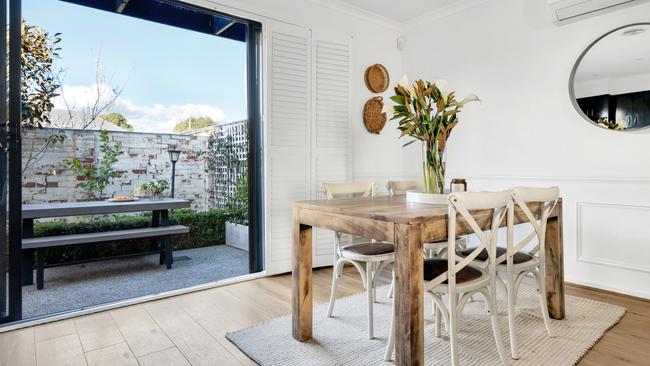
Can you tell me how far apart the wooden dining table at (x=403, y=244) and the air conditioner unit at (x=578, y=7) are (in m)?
1.60

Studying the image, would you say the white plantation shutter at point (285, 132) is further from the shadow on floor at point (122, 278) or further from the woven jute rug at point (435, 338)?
the woven jute rug at point (435, 338)

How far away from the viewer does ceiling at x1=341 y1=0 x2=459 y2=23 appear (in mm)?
3590

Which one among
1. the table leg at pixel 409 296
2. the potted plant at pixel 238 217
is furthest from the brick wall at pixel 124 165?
the table leg at pixel 409 296

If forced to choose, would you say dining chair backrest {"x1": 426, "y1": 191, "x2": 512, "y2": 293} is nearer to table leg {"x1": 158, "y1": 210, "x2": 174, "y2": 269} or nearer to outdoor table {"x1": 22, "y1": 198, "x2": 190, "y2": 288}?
table leg {"x1": 158, "y1": 210, "x2": 174, "y2": 269}

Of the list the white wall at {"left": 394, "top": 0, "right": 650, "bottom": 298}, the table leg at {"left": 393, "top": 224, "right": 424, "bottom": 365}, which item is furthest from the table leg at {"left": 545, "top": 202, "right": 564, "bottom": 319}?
the table leg at {"left": 393, "top": 224, "right": 424, "bottom": 365}

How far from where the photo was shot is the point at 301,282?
1.96 m

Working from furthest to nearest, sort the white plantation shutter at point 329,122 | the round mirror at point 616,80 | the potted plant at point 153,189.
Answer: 1. the potted plant at point 153,189
2. the white plantation shutter at point 329,122
3. the round mirror at point 616,80

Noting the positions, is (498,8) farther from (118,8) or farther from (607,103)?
(118,8)

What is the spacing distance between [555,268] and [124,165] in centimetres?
436

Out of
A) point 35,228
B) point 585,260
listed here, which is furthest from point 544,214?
point 35,228

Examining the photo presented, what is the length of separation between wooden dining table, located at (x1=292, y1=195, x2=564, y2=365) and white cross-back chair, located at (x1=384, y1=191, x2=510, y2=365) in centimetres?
6

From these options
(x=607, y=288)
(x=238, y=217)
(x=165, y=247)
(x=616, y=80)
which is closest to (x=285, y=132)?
(x=165, y=247)

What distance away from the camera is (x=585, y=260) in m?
2.87

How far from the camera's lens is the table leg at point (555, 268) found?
2172 millimetres
